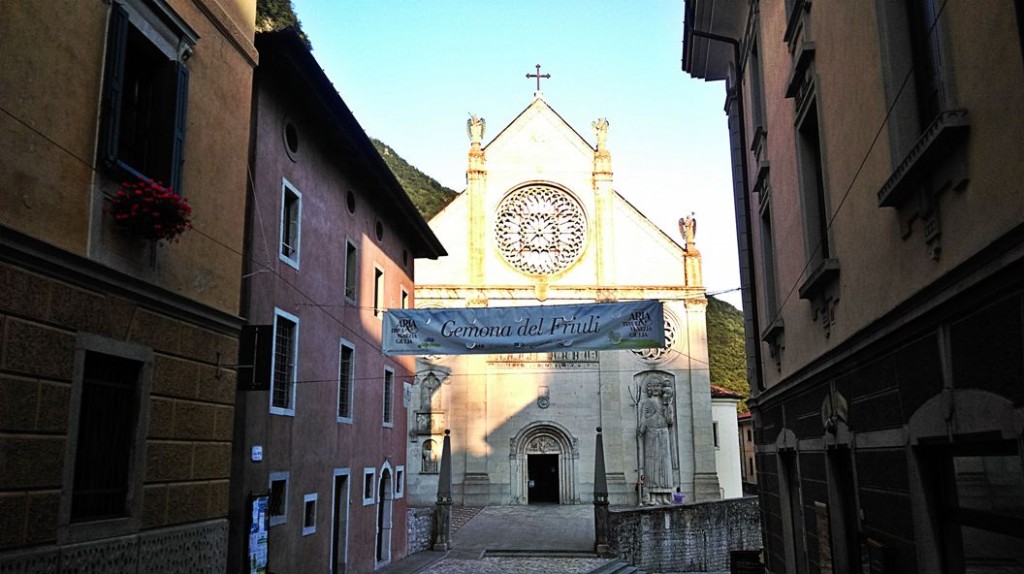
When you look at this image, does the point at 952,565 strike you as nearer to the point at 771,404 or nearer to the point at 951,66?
the point at 951,66

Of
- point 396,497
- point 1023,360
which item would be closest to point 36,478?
point 1023,360

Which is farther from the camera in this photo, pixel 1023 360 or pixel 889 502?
pixel 889 502

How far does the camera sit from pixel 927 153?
15.0ft

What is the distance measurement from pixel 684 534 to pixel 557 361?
12.7 metres

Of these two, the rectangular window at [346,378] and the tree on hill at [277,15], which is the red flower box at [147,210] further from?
the tree on hill at [277,15]

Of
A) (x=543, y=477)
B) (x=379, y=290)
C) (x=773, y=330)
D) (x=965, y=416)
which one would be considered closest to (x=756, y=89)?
(x=773, y=330)

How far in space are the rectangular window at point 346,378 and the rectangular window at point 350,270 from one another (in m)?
1.15

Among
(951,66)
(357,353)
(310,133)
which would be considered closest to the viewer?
(951,66)

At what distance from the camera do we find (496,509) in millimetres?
32625

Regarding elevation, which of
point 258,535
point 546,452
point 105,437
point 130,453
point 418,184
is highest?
point 418,184

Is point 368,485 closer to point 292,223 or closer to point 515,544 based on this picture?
point 515,544

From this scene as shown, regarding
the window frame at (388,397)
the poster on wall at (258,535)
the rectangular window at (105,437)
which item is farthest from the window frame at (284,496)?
the window frame at (388,397)

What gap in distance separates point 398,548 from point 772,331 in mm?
12826

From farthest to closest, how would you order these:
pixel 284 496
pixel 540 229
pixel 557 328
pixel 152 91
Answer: pixel 540 229 < pixel 557 328 < pixel 284 496 < pixel 152 91
